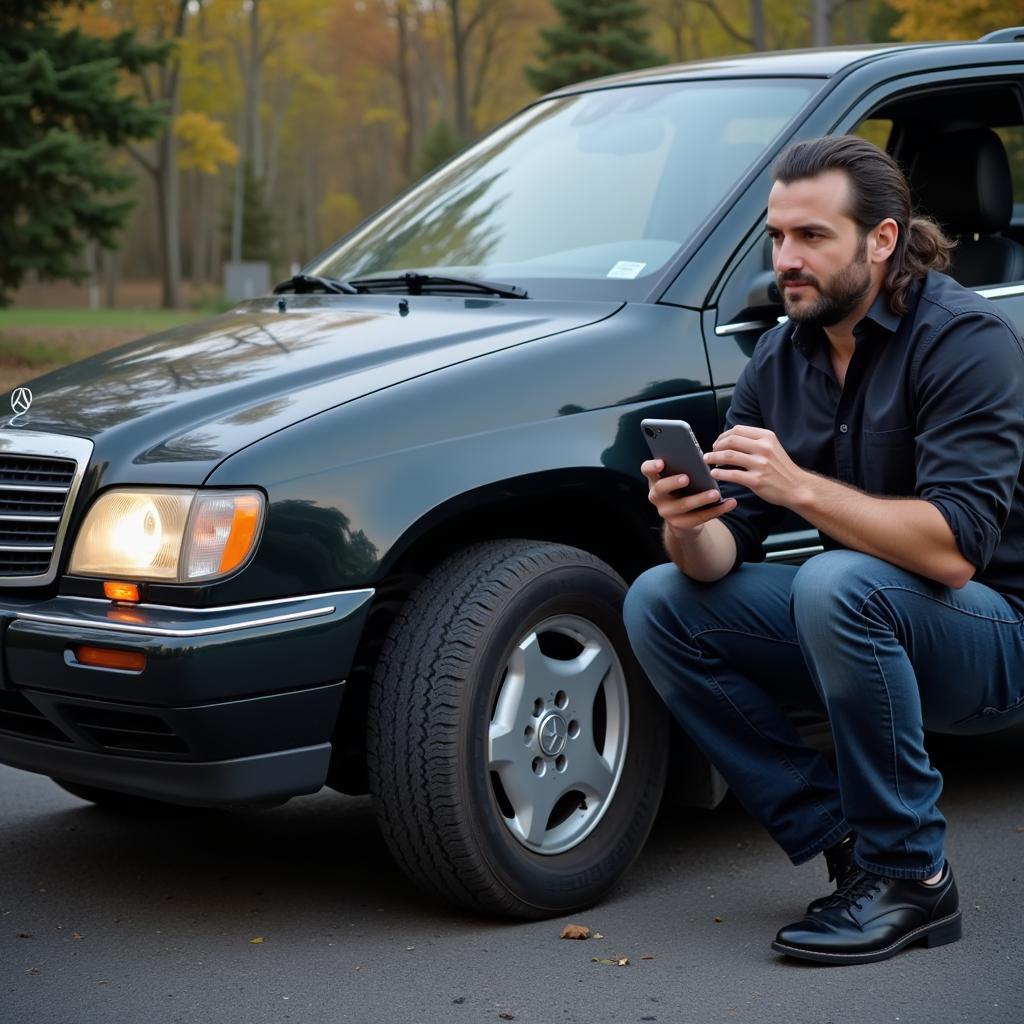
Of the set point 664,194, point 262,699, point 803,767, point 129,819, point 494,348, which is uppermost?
point 664,194

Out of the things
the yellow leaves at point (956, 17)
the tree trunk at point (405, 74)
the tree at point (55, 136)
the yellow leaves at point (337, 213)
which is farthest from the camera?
the yellow leaves at point (337, 213)

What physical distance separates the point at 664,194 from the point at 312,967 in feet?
6.70

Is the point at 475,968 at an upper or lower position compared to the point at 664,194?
lower

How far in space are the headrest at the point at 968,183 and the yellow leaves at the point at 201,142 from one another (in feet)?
107

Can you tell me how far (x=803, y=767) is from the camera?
11.0 ft

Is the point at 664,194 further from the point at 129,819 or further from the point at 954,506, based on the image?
the point at 129,819

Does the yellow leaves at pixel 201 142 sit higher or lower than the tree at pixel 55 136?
higher

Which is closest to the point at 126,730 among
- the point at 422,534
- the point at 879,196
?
the point at 422,534

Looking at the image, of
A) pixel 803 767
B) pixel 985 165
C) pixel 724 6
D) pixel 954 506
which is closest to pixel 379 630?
pixel 803 767

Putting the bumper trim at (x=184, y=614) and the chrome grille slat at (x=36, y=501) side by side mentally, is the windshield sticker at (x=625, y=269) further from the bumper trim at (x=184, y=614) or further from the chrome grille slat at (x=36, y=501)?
the chrome grille slat at (x=36, y=501)

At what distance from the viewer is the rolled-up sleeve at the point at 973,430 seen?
305 centimetres

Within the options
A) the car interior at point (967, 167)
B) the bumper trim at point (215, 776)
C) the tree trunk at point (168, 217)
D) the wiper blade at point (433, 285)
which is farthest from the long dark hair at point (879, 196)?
the tree trunk at point (168, 217)

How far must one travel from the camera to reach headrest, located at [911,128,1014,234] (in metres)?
4.38

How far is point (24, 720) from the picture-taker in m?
3.34
